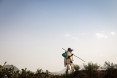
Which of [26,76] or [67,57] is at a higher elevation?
[67,57]

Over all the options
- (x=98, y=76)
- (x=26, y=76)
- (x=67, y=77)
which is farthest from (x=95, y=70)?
(x=26, y=76)

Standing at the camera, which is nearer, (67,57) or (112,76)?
(112,76)

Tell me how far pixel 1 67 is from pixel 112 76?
8.19 meters

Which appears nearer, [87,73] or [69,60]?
[87,73]

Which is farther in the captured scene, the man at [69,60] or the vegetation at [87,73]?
the man at [69,60]

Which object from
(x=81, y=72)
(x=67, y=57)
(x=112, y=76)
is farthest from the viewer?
(x=67, y=57)

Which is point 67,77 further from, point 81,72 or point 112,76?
point 112,76

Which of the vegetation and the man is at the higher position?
the man

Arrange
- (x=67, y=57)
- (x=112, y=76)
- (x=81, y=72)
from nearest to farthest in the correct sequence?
1. (x=112, y=76)
2. (x=81, y=72)
3. (x=67, y=57)

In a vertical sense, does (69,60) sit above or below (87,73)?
above

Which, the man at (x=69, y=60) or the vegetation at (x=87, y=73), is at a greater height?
the man at (x=69, y=60)

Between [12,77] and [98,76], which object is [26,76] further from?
[98,76]

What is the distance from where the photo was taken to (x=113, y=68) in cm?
1571

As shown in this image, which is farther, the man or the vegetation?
the man
